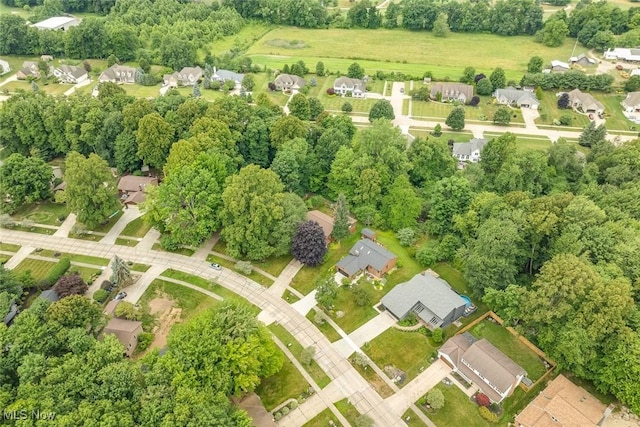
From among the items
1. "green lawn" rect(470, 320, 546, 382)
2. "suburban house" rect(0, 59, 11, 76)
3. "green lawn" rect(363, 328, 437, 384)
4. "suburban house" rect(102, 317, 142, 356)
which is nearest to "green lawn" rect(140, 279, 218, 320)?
"suburban house" rect(102, 317, 142, 356)

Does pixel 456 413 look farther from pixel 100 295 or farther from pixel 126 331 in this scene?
pixel 100 295

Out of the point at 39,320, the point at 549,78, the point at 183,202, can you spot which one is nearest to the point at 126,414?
the point at 39,320

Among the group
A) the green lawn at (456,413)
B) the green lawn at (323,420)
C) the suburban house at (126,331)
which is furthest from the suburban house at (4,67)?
the green lawn at (456,413)

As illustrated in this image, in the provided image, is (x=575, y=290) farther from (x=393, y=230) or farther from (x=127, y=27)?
(x=127, y=27)

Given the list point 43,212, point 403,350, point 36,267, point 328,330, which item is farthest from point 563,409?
point 43,212

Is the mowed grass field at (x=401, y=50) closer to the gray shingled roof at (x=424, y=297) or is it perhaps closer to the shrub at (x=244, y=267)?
the shrub at (x=244, y=267)

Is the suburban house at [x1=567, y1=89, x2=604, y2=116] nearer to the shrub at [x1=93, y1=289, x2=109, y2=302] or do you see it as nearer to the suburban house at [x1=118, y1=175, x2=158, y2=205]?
the suburban house at [x1=118, y1=175, x2=158, y2=205]
